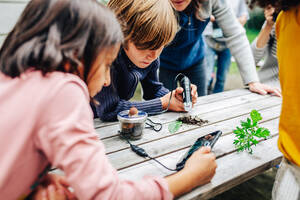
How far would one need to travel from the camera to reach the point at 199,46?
256cm

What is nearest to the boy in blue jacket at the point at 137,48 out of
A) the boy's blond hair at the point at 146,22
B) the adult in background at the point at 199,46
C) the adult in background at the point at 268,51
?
the boy's blond hair at the point at 146,22

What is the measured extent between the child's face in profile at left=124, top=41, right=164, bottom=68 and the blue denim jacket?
24.3 inches

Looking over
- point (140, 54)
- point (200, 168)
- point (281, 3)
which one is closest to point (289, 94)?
point (281, 3)

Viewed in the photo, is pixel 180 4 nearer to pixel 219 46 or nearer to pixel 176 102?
pixel 176 102

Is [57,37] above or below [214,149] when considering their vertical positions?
above

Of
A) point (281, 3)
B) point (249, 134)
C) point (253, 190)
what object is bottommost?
point (253, 190)

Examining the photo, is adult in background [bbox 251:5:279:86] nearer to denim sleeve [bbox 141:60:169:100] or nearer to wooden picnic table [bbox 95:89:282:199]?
wooden picnic table [bbox 95:89:282:199]

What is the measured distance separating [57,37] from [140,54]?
37.6 inches

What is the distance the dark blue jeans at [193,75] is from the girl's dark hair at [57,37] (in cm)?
183

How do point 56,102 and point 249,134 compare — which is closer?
point 56,102

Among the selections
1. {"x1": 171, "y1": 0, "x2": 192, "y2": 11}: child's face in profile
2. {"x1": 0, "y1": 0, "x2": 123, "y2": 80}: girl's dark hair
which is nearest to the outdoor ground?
{"x1": 171, "y1": 0, "x2": 192, "y2": 11}: child's face in profile

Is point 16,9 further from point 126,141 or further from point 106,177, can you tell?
point 106,177

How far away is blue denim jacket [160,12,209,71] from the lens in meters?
2.18

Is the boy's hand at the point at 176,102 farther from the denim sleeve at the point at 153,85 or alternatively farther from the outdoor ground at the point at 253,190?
the outdoor ground at the point at 253,190
